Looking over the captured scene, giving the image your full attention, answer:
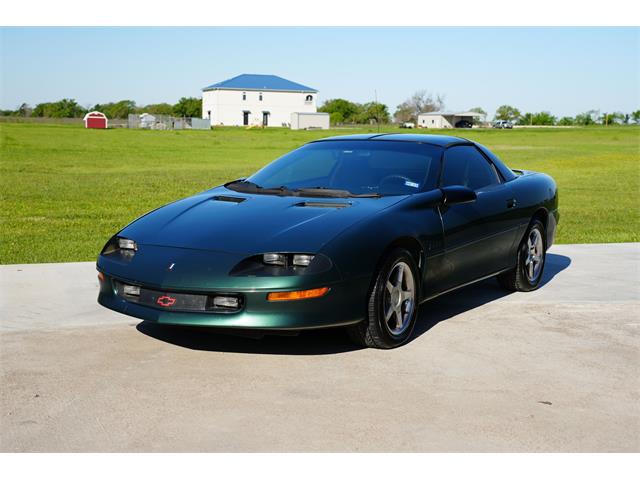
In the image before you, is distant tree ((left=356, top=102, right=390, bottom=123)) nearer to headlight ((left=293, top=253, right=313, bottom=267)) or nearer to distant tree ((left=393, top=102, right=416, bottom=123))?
distant tree ((left=393, top=102, right=416, bottom=123))

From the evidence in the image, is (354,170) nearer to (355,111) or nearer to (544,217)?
(544,217)

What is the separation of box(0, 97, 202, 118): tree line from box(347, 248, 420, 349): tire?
122536mm

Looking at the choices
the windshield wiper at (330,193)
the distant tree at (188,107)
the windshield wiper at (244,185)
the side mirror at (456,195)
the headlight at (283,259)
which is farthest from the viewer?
the distant tree at (188,107)

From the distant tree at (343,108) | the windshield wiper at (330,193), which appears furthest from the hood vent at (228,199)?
the distant tree at (343,108)

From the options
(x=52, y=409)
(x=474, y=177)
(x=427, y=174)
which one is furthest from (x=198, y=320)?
(x=474, y=177)

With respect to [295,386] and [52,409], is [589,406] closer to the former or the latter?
[295,386]

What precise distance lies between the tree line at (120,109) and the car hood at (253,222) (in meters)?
122

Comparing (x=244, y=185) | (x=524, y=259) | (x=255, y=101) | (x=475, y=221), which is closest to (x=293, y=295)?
(x=244, y=185)

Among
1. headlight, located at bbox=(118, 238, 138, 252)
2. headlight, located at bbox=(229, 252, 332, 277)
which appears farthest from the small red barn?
headlight, located at bbox=(229, 252, 332, 277)

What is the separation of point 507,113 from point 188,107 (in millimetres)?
54062

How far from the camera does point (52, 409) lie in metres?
4.45

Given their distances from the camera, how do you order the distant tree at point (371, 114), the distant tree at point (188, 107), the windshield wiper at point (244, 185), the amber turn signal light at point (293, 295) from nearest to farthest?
the amber turn signal light at point (293, 295), the windshield wiper at point (244, 185), the distant tree at point (371, 114), the distant tree at point (188, 107)

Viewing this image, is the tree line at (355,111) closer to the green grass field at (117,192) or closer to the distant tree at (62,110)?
the distant tree at (62,110)

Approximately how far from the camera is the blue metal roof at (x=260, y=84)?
403 feet
